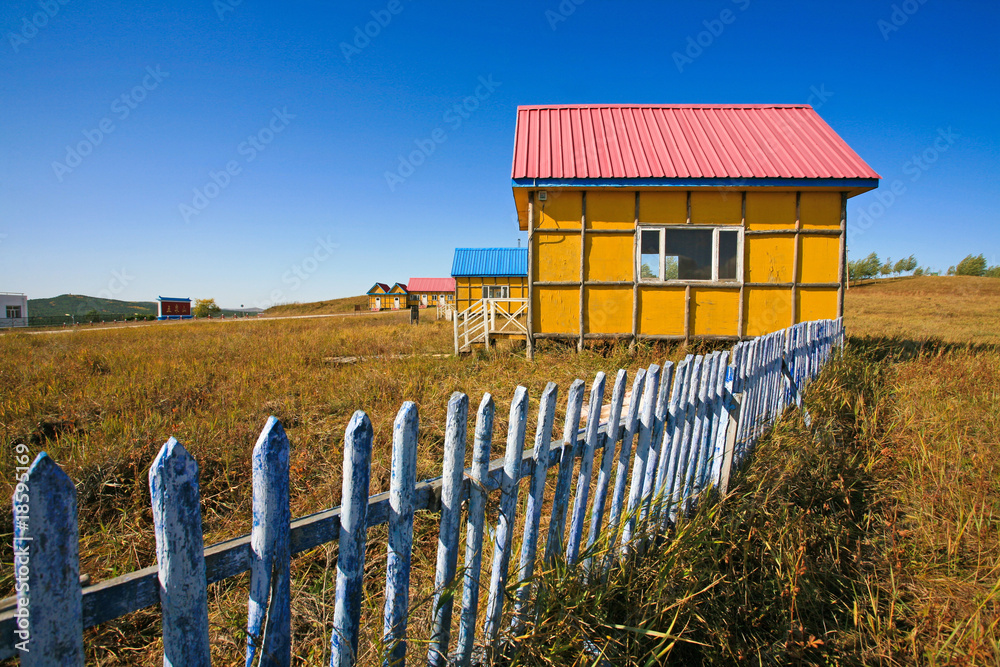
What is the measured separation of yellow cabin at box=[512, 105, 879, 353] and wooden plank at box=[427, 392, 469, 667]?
687 cm

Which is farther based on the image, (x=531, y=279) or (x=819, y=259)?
(x=531, y=279)

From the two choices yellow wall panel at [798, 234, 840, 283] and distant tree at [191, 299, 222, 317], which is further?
distant tree at [191, 299, 222, 317]

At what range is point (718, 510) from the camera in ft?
8.00

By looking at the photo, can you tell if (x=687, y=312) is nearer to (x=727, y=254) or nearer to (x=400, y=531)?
(x=727, y=254)

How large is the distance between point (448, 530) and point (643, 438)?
1.20m

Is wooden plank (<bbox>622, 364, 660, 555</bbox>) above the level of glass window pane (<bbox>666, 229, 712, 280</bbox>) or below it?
below

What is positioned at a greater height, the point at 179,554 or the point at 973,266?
the point at 973,266

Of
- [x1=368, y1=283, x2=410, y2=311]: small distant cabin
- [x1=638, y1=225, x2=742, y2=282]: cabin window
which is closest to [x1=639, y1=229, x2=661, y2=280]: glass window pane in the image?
[x1=638, y1=225, x2=742, y2=282]: cabin window

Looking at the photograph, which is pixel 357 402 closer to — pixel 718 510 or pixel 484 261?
pixel 718 510

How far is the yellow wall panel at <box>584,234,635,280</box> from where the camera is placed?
27.0 feet

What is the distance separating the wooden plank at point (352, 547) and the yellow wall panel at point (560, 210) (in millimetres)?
7564

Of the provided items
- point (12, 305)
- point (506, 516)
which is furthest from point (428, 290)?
point (506, 516)

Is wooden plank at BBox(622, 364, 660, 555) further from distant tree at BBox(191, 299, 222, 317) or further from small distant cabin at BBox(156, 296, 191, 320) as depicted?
distant tree at BBox(191, 299, 222, 317)

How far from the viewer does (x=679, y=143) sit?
895 centimetres
